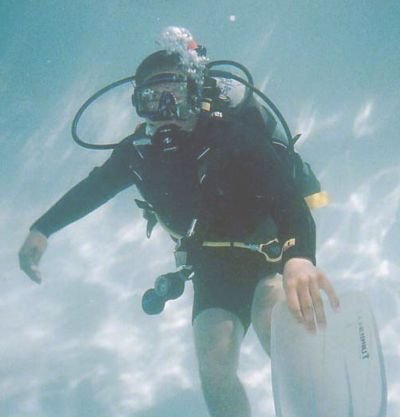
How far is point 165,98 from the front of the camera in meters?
3.51

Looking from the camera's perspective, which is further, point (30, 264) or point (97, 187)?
point (97, 187)

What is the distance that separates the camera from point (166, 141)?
347 centimetres

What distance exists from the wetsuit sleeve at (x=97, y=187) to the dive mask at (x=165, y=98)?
49 centimetres

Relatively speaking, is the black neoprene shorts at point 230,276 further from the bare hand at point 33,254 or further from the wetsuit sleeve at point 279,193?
the bare hand at point 33,254

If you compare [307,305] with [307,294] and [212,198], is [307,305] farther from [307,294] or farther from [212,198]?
[212,198]

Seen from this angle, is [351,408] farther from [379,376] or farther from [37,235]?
[37,235]

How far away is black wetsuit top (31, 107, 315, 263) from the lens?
11.1ft

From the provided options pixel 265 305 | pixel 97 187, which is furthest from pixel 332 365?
pixel 97 187

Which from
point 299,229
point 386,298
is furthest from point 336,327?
point 386,298

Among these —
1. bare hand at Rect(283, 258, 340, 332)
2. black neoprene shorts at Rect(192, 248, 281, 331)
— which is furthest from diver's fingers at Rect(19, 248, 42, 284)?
bare hand at Rect(283, 258, 340, 332)

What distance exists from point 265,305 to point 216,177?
0.98 m

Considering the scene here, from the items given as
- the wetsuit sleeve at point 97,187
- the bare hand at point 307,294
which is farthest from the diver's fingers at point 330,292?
the wetsuit sleeve at point 97,187

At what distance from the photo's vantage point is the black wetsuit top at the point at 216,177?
339 centimetres

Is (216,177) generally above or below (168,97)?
below
